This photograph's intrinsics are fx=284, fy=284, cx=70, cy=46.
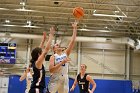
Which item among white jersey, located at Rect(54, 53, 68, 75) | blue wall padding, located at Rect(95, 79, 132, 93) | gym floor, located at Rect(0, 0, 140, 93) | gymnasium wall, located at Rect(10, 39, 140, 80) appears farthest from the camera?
gymnasium wall, located at Rect(10, 39, 140, 80)

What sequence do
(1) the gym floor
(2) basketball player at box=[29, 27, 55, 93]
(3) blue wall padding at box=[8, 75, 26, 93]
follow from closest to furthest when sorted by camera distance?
(2) basketball player at box=[29, 27, 55, 93] < (1) the gym floor < (3) blue wall padding at box=[8, 75, 26, 93]

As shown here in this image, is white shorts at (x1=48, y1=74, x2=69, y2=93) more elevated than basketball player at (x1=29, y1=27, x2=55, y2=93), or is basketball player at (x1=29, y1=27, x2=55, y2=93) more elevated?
basketball player at (x1=29, y1=27, x2=55, y2=93)

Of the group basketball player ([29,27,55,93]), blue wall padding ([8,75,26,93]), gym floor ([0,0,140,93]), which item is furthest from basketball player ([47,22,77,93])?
blue wall padding ([8,75,26,93])

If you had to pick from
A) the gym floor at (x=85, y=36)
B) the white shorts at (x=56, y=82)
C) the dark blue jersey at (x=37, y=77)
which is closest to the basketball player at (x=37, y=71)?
the dark blue jersey at (x=37, y=77)

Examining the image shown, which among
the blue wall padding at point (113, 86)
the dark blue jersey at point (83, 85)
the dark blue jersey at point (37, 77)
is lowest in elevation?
the blue wall padding at point (113, 86)

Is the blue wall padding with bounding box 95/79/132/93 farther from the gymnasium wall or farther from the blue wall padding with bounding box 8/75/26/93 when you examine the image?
the blue wall padding with bounding box 8/75/26/93

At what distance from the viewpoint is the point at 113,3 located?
13133 millimetres

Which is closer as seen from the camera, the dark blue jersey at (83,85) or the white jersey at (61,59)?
the white jersey at (61,59)

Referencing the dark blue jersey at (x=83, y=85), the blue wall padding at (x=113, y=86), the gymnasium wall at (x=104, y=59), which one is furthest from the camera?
the gymnasium wall at (x=104, y=59)

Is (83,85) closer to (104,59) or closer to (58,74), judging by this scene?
(58,74)

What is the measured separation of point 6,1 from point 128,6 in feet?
19.9

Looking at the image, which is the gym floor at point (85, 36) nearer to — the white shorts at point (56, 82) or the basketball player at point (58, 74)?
the basketball player at point (58, 74)

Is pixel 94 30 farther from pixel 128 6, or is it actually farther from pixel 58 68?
pixel 58 68

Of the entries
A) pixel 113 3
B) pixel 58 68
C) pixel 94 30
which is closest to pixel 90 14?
pixel 113 3
